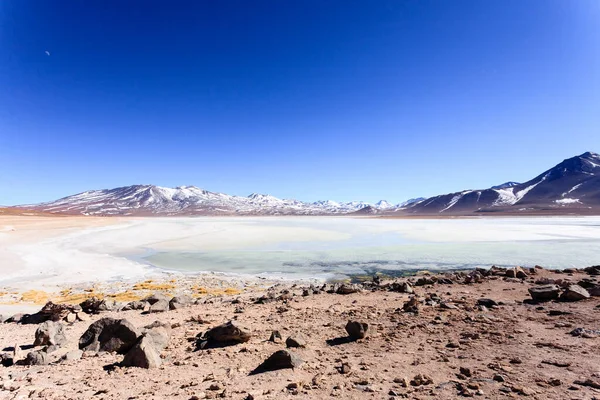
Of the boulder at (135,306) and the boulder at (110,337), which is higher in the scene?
the boulder at (110,337)

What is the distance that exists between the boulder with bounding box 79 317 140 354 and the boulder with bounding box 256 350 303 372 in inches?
109

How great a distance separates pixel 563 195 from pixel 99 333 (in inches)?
8746

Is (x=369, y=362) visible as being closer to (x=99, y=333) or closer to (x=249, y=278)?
(x=99, y=333)

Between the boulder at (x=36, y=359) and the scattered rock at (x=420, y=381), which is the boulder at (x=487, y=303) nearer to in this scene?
the scattered rock at (x=420, y=381)

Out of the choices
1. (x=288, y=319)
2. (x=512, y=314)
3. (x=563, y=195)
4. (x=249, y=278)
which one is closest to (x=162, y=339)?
(x=288, y=319)

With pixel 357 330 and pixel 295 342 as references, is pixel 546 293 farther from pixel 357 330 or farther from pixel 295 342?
pixel 295 342

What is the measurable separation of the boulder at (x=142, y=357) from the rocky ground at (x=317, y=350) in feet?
0.06

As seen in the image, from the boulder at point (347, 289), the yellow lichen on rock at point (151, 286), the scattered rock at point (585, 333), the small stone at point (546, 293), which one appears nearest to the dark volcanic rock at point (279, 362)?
the scattered rock at point (585, 333)

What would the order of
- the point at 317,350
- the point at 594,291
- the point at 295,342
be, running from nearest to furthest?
the point at 317,350
the point at 295,342
the point at 594,291

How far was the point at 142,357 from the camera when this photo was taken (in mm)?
5605

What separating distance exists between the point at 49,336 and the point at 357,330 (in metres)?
6.21

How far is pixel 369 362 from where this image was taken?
5.66 meters

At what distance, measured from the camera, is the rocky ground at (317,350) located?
475 cm

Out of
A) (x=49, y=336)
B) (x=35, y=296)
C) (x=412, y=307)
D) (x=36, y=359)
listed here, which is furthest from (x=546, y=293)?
(x=35, y=296)
